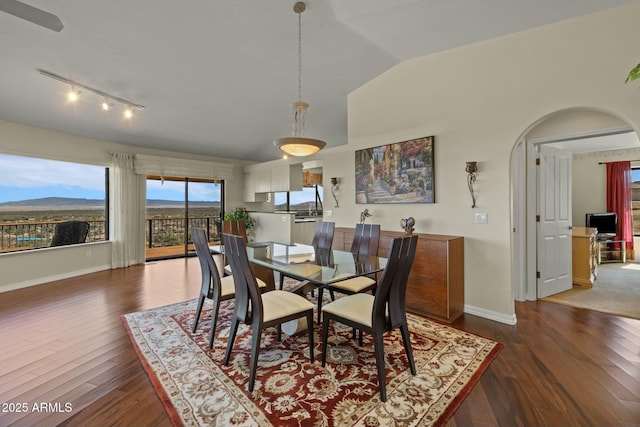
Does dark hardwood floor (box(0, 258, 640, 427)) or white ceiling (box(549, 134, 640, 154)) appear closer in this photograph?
dark hardwood floor (box(0, 258, 640, 427))

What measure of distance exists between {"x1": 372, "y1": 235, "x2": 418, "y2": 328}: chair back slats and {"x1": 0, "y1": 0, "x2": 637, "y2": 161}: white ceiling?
2486 mm

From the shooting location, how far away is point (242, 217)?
7.14m

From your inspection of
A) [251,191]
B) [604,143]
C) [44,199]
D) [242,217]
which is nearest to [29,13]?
[44,199]

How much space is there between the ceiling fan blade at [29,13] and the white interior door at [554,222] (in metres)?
5.31

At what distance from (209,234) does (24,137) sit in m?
3.86

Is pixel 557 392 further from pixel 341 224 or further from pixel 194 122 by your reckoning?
pixel 194 122

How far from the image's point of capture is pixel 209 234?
7391 mm

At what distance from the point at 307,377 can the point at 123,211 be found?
17.5ft

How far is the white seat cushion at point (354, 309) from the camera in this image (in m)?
2.01

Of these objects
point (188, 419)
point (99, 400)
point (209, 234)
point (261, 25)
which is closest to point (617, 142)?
point (261, 25)

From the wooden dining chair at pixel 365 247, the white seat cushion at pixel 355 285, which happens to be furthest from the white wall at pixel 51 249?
the white seat cushion at pixel 355 285

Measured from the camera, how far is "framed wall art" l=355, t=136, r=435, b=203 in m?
3.62

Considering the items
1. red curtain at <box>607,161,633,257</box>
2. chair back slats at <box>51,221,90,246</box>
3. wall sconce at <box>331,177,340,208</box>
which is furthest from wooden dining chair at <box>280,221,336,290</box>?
red curtain at <box>607,161,633,257</box>

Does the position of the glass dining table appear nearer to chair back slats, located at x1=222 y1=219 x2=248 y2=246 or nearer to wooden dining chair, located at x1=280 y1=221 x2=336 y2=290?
wooden dining chair, located at x1=280 y1=221 x2=336 y2=290
